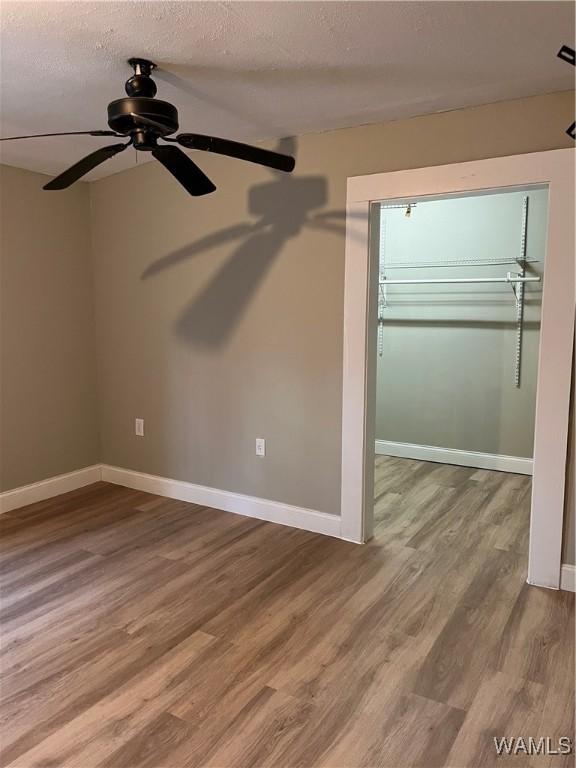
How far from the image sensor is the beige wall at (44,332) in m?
3.45

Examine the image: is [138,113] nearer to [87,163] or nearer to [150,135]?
[150,135]

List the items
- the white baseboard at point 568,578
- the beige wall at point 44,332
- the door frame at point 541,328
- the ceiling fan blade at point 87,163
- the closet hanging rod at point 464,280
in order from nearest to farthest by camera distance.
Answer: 1. the ceiling fan blade at point 87,163
2. the door frame at point 541,328
3. the white baseboard at point 568,578
4. the beige wall at point 44,332
5. the closet hanging rod at point 464,280

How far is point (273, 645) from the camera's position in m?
2.10

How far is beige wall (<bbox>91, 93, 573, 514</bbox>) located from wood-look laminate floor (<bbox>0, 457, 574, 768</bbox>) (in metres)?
0.54

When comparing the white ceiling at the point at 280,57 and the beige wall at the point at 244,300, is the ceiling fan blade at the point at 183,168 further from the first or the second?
the beige wall at the point at 244,300

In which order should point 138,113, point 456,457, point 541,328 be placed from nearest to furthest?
point 138,113, point 541,328, point 456,457

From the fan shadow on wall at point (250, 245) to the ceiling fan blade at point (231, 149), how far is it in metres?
0.70

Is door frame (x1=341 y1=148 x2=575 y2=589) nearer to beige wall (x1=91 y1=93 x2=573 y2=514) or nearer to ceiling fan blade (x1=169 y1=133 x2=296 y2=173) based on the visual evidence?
beige wall (x1=91 y1=93 x2=573 y2=514)

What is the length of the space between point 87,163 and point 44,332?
74.9 inches

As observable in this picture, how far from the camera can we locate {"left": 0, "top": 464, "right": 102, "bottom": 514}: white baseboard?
3523mm

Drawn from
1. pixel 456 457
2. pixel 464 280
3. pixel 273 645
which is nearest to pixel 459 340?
→ pixel 464 280

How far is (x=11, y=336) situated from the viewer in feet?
11.4

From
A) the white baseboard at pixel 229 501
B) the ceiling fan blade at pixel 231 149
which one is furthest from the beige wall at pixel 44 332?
the ceiling fan blade at pixel 231 149

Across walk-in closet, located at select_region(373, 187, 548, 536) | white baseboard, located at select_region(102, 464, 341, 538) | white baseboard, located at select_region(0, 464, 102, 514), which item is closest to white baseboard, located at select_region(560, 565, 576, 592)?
white baseboard, located at select_region(102, 464, 341, 538)
